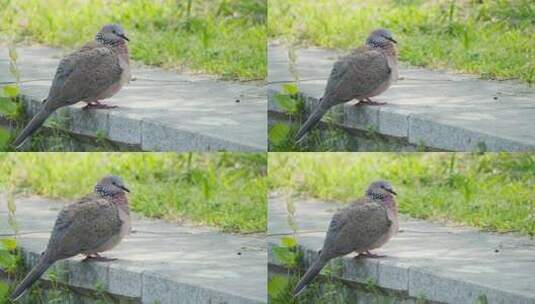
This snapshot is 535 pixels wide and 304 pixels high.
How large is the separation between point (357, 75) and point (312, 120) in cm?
44

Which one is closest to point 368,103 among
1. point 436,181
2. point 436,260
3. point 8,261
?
point 436,260

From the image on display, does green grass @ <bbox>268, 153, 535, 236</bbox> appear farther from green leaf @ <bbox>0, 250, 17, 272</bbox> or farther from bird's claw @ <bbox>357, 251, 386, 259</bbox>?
green leaf @ <bbox>0, 250, 17, 272</bbox>

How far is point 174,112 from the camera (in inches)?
342

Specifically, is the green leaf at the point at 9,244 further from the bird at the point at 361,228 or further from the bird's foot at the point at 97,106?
the bird at the point at 361,228

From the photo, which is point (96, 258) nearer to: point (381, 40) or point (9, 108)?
point (9, 108)

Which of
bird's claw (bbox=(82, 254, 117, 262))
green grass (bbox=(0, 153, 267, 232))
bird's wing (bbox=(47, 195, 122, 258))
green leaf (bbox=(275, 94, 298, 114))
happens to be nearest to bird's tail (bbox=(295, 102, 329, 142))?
green leaf (bbox=(275, 94, 298, 114))

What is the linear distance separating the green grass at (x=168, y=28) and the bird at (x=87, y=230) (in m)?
1.84

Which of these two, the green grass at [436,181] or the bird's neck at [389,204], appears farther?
the green grass at [436,181]

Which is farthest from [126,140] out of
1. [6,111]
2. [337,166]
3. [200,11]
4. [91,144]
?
[200,11]

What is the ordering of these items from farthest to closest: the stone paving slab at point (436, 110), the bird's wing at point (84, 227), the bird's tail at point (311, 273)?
1. the stone paving slab at point (436, 110)
2. the bird's wing at point (84, 227)
3. the bird's tail at point (311, 273)

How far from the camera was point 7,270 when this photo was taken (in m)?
8.46

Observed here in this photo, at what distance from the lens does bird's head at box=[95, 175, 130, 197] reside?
7.95 meters

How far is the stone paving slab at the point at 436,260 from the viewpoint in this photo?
285 inches

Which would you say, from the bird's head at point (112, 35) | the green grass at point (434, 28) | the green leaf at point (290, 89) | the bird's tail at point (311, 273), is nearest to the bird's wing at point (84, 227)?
the bird's tail at point (311, 273)
